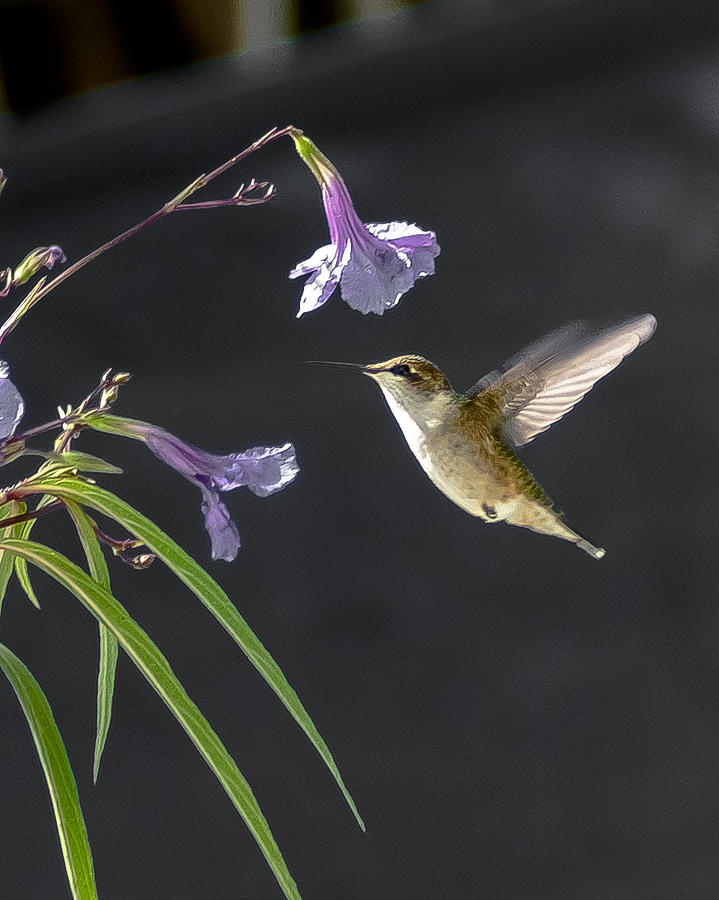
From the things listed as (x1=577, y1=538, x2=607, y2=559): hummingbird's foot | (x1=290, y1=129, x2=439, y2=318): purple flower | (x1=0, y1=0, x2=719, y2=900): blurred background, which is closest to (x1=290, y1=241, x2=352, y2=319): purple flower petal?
(x1=290, y1=129, x2=439, y2=318): purple flower

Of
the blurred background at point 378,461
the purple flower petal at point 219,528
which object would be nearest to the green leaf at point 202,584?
the purple flower petal at point 219,528

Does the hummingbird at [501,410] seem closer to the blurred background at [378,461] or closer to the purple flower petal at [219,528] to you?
the purple flower petal at [219,528]

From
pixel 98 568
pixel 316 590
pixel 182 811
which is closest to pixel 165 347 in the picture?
pixel 316 590

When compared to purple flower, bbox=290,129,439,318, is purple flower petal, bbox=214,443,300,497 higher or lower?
lower

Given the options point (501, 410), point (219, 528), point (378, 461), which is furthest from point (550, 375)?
point (378, 461)

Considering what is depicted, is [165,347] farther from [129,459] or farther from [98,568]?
[98,568]

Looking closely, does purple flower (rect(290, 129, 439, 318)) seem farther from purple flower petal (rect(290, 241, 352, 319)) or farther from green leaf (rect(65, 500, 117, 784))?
green leaf (rect(65, 500, 117, 784))

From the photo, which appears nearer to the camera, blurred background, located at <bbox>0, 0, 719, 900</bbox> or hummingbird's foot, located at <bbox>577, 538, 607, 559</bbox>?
hummingbird's foot, located at <bbox>577, 538, 607, 559</bbox>
